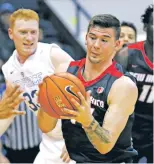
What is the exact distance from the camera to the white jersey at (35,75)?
4.86 m

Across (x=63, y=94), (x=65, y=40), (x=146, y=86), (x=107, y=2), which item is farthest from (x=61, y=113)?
(x=107, y=2)

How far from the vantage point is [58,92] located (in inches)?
148

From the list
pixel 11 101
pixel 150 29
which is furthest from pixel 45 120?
pixel 150 29

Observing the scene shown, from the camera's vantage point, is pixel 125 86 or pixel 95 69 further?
pixel 95 69

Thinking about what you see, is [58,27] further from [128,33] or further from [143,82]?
[143,82]

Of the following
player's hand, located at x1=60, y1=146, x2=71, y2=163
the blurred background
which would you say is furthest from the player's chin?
the blurred background

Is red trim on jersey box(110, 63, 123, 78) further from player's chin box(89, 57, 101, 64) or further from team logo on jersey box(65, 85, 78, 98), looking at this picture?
team logo on jersey box(65, 85, 78, 98)

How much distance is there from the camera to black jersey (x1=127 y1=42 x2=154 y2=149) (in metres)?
5.36

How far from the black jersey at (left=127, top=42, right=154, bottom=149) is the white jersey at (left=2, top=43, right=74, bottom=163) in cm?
85

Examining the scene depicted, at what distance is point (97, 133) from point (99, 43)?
2.07ft

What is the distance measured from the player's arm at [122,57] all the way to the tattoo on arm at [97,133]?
1656 millimetres

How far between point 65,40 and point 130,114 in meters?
5.93

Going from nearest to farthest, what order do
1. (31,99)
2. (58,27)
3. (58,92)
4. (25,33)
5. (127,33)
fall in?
(58,92) < (25,33) < (31,99) < (127,33) < (58,27)

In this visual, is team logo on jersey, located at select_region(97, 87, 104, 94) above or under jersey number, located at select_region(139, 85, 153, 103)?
above
